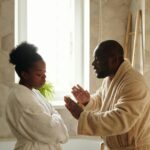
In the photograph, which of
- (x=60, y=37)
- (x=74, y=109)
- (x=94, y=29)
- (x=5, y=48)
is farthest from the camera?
(x=60, y=37)

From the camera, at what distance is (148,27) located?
2.83m

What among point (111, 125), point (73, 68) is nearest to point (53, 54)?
point (73, 68)

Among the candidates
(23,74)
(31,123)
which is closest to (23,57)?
(23,74)

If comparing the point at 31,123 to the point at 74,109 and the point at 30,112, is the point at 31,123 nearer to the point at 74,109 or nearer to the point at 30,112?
the point at 30,112

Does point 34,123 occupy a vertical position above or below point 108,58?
below

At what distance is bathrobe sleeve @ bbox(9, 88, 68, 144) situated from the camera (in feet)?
5.87

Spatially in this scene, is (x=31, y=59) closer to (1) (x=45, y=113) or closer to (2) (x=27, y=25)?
(1) (x=45, y=113)

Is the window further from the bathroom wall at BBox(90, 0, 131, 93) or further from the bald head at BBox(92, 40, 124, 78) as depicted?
the bald head at BBox(92, 40, 124, 78)

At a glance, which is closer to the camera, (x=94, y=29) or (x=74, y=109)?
(x=74, y=109)

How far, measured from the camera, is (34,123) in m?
1.79

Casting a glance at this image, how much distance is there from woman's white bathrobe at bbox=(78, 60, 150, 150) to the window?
1349 millimetres

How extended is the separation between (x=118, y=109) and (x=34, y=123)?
0.44 meters

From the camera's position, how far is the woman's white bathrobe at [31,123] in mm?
1790

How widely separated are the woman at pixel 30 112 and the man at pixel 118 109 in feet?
0.48
